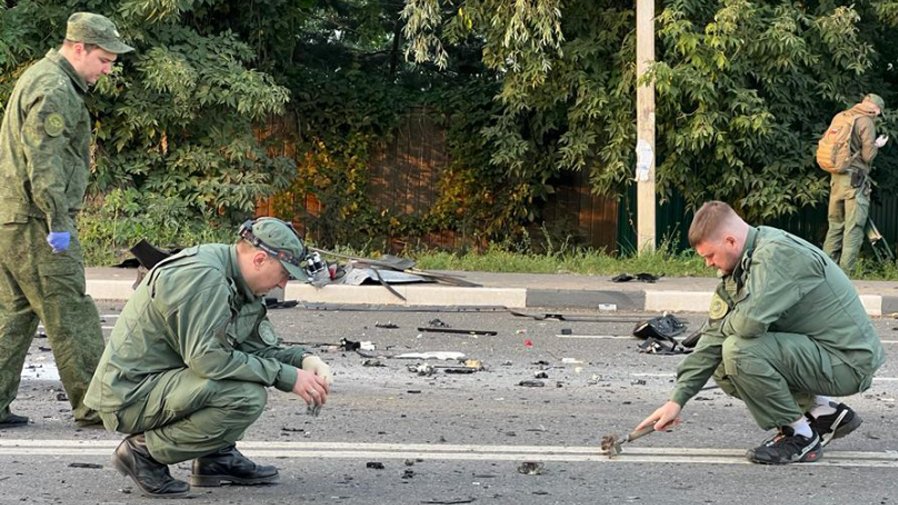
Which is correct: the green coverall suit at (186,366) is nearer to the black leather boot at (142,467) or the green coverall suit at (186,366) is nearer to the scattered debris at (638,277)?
the black leather boot at (142,467)

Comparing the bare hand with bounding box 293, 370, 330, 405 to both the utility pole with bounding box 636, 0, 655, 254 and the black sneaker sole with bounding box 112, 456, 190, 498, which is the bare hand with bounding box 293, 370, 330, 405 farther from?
the utility pole with bounding box 636, 0, 655, 254

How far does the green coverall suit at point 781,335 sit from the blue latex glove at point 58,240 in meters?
2.88

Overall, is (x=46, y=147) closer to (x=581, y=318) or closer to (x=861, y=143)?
(x=581, y=318)

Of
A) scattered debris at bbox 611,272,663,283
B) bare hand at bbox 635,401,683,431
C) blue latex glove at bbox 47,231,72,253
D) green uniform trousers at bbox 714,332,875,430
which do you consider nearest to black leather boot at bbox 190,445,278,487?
blue latex glove at bbox 47,231,72,253

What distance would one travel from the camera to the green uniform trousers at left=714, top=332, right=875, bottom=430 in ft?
18.2

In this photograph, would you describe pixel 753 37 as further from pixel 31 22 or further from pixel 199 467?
pixel 199 467

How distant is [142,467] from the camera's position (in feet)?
16.6

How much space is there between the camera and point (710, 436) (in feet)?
21.0

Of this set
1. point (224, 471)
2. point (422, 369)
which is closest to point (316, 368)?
point (224, 471)

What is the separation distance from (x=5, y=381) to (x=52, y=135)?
48.3 inches

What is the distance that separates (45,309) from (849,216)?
10320 millimetres

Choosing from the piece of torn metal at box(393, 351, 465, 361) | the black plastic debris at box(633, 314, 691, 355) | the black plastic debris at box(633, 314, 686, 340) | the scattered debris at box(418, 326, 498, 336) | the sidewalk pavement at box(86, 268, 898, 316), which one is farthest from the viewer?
the sidewalk pavement at box(86, 268, 898, 316)

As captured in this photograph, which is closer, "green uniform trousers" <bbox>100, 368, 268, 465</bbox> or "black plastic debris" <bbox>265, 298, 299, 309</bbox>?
"green uniform trousers" <bbox>100, 368, 268, 465</bbox>

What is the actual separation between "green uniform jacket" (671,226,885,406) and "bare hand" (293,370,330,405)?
1.60 meters
